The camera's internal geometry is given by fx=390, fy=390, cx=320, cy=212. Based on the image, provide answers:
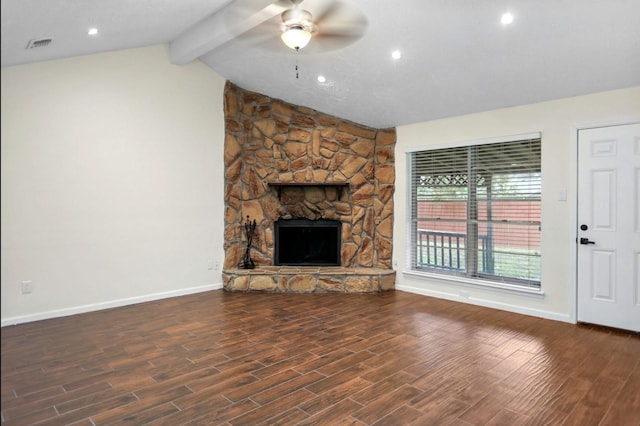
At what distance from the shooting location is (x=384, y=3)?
3.15 metres

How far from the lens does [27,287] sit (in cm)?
377

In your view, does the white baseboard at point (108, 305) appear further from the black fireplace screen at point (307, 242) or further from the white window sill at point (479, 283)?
the white window sill at point (479, 283)

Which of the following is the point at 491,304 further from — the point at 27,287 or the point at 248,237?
the point at 27,287

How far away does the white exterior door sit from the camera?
3652 mm

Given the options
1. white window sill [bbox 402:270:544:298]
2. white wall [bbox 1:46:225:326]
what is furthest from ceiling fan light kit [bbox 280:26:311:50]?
white window sill [bbox 402:270:544:298]

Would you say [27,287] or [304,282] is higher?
[27,287]

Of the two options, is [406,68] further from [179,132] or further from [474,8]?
[179,132]

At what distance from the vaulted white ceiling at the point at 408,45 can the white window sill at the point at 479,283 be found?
6.66 feet

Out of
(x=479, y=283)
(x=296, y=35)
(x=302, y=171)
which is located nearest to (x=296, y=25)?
(x=296, y=35)

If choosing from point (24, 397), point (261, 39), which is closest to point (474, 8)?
point (261, 39)

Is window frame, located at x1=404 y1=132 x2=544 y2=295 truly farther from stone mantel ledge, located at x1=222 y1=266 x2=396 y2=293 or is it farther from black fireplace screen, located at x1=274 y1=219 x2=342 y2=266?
black fireplace screen, located at x1=274 y1=219 x2=342 y2=266

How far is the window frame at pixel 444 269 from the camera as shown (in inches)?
168

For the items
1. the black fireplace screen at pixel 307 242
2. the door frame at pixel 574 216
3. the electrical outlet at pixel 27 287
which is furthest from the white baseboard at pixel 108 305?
the door frame at pixel 574 216

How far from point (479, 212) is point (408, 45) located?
222 cm
